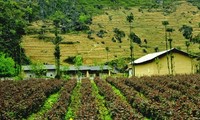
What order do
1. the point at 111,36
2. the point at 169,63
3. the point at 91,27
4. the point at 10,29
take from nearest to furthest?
the point at 169,63, the point at 10,29, the point at 111,36, the point at 91,27

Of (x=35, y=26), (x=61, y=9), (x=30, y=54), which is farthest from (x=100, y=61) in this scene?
(x=61, y=9)

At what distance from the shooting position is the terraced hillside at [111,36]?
401 ft

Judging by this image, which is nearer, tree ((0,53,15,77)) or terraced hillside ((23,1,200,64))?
tree ((0,53,15,77))

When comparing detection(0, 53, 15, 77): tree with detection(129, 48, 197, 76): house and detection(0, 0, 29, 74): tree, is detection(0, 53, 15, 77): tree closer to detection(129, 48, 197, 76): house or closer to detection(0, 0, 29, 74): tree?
detection(0, 0, 29, 74): tree

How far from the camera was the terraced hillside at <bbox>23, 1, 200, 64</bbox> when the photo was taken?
122375 millimetres

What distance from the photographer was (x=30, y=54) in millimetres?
118312

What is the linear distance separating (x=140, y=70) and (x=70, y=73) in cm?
2923

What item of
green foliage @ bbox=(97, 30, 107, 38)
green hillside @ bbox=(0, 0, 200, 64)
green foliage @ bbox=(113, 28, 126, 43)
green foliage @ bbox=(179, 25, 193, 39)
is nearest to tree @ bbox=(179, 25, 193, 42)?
green foliage @ bbox=(179, 25, 193, 39)

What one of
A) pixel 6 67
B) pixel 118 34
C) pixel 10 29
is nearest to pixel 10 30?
pixel 10 29

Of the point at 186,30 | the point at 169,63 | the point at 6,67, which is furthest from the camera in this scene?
Result: the point at 186,30

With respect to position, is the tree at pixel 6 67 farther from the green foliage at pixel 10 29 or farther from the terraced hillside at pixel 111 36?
the terraced hillside at pixel 111 36

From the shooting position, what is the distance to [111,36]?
143 meters

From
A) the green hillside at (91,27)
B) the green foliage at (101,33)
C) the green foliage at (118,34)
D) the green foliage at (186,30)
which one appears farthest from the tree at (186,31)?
the green foliage at (101,33)

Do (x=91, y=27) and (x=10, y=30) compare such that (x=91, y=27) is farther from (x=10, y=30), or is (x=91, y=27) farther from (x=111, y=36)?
(x=10, y=30)
